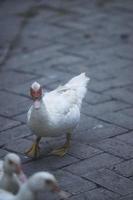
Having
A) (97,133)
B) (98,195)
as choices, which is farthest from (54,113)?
(98,195)

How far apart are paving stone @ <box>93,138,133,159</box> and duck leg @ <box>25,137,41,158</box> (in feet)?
1.67

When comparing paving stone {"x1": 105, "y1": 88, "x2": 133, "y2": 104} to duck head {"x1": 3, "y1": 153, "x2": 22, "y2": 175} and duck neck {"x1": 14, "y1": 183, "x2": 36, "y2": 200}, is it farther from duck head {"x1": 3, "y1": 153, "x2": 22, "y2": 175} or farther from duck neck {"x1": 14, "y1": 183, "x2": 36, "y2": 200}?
duck neck {"x1": 14, "y1": 183, "x2": 36, "y2": 200}

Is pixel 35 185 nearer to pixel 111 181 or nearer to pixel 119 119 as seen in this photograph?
pixel 111 181

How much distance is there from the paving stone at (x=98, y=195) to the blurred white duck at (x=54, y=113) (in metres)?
0.71

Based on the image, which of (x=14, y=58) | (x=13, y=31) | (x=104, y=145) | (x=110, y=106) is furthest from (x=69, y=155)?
(x=13, y=31)

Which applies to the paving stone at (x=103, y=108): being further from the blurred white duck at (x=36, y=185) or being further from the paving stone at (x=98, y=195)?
the blurred white duck at (x=36, y=185)

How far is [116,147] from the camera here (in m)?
5.70

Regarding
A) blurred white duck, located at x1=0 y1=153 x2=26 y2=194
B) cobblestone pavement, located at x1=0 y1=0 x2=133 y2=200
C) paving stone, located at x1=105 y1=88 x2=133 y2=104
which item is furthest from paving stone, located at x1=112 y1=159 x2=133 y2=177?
paving stone, located at x1=105 y1=88 x2=133 y2=104

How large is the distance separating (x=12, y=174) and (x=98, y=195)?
74cm

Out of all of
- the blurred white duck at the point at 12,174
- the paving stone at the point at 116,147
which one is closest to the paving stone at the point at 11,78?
the paving stone at the point at 116,147

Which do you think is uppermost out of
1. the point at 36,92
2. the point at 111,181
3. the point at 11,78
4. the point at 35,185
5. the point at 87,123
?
the point at 36,92

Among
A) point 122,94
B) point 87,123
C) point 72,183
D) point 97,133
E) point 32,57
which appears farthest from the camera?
point 32,57

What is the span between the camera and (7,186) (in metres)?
4.53

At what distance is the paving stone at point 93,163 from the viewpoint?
5319 millimetres
